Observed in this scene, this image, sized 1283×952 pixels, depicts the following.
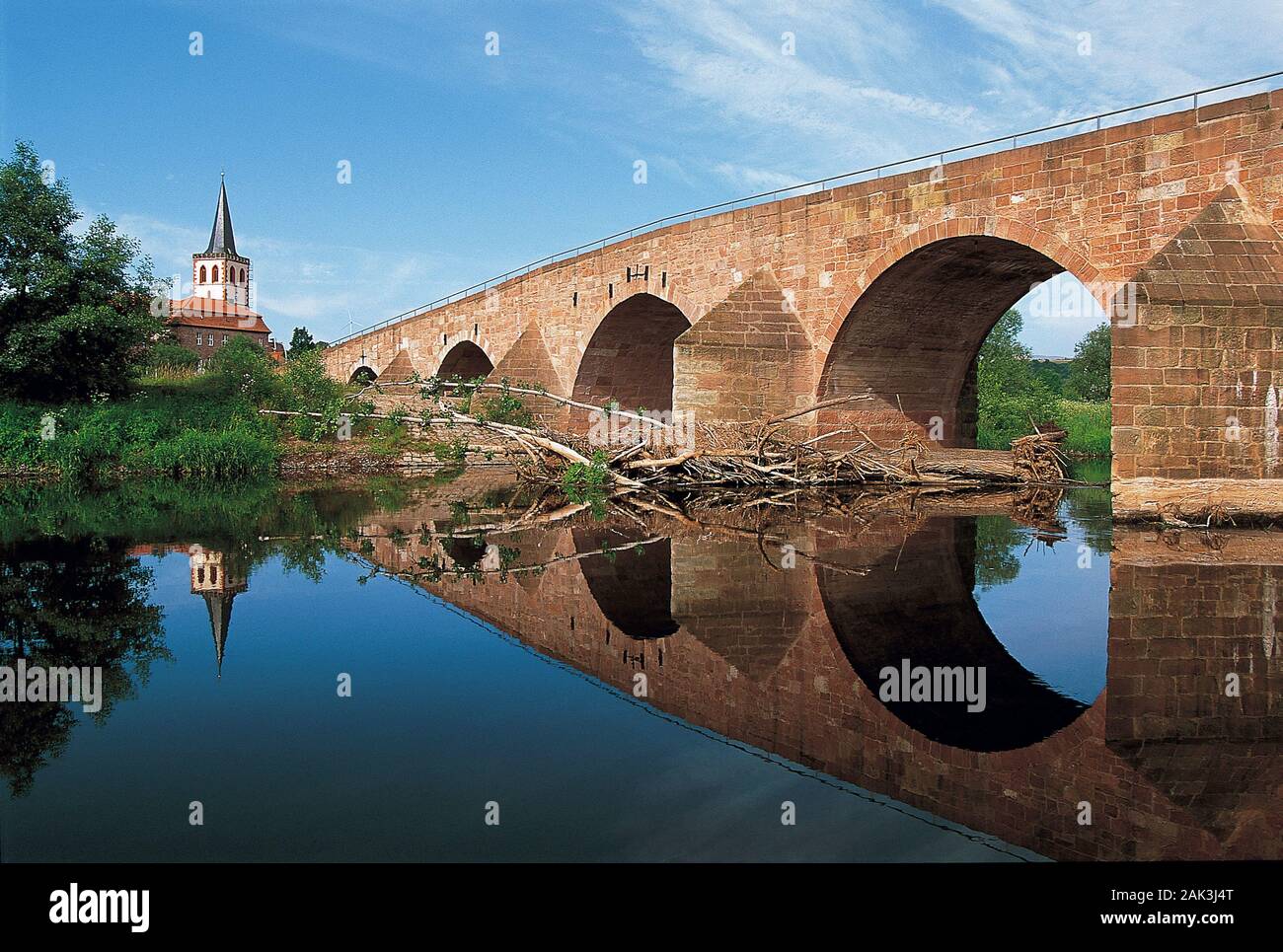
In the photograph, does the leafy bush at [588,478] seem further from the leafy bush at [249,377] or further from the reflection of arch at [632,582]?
the leafy bush at [249,377]

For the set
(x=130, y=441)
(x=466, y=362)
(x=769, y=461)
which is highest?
(x=466, y=362)

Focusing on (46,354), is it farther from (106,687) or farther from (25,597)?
(106,687)

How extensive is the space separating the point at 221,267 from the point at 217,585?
103437mm

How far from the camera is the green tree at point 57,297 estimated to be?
2200 centimetres

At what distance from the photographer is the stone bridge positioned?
11508 millimetres

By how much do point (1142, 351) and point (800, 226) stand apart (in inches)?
365

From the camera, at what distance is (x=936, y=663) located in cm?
567

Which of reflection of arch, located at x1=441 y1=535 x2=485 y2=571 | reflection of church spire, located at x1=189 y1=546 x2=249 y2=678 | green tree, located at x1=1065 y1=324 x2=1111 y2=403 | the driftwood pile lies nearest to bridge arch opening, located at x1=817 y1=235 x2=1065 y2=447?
the driftwood pile

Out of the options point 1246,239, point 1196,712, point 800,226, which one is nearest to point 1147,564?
point 1196,712

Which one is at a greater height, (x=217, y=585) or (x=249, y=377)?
(x=249, y=377)

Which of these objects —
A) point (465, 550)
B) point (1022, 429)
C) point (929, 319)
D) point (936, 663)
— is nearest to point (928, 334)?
point (929, 319)

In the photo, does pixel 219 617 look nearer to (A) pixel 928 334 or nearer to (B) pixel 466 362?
(A) pixel 928 334

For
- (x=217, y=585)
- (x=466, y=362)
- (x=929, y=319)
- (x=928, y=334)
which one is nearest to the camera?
(x=217, y=585)

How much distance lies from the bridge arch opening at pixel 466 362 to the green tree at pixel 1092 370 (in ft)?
119
